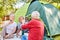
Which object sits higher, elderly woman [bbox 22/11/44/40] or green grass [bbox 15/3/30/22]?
green grass [bbox 15/3/30/22]

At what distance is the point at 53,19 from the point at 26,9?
2.35 ft

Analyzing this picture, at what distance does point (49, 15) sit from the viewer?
5.18 m

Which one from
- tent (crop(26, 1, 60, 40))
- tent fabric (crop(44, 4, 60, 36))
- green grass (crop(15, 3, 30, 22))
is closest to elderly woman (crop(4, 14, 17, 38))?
green grass (crop(15, 3, 30, 22))

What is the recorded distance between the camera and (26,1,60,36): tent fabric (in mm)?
5035

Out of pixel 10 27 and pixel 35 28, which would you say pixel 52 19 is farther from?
pixel 35 28

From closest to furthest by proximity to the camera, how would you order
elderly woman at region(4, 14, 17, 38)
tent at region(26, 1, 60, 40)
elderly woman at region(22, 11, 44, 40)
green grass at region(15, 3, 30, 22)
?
elderly woman at region(22, 11, 44, 40) < elderly woman at region(4, 14, 17, 38) < tent at region(26, 1, 60, 40) < green grass at region(15, 3, 30, 22)

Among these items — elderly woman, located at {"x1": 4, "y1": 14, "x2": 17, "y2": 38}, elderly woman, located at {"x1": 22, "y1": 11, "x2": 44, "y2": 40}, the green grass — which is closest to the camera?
elderly woman, located at {"x1": 22, "y1": 11, "x2": 44, "y2": 40}

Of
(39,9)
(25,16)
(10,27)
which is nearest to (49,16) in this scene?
(39,9)

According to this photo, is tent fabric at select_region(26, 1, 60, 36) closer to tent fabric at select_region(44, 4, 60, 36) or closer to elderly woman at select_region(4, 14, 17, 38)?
tent fabric at select_region(44, 4, 60, 36)

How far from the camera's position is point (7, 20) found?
16.2 feet

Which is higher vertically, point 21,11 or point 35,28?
point 21,11

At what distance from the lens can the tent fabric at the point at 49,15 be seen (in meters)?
5.04

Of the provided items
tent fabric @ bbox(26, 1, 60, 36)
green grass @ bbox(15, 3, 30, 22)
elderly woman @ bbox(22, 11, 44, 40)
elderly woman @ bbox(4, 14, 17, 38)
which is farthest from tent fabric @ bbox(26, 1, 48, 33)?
elderly woman @ bbox(22, 11, 44, 40)

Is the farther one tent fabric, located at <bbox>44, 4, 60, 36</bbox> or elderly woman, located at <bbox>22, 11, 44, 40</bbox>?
tent fabric, located at <bbox>44, 4, 60, 36</bbox>
